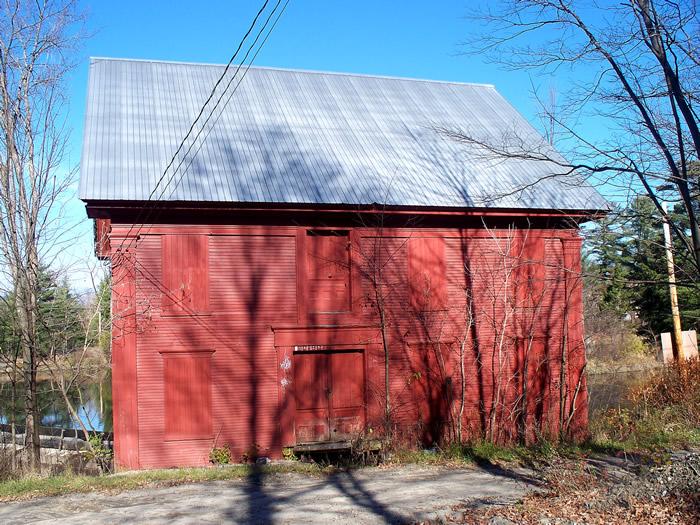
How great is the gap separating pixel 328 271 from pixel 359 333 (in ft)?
4.90

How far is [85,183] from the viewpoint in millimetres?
13172

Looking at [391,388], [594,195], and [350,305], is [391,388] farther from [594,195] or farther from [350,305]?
[594,195]

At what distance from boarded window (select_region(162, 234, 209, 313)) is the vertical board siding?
0.09 feet

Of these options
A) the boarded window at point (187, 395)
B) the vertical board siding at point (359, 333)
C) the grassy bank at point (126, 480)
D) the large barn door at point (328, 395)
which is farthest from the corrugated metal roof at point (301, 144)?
the grassy bank at point (126, 480)

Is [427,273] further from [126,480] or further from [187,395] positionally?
[126,480]

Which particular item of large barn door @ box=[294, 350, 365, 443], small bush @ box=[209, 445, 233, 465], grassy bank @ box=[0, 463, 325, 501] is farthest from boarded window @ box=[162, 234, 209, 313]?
grassy bank @ box=[0, 463, 325, 501]

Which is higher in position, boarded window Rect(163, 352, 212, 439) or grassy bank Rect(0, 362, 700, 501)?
boarded window Rect(163, 352, 212, 439)

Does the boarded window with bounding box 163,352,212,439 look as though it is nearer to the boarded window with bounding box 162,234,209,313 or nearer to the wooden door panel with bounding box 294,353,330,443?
the boarded window with bounding box 162,234,209,313

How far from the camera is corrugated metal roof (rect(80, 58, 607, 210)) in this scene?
14.1 metres

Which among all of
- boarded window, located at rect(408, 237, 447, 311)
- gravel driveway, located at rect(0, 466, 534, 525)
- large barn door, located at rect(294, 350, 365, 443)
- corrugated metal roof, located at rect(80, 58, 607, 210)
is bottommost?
gravel driveway, located at rect(0, 466, 534, 525)

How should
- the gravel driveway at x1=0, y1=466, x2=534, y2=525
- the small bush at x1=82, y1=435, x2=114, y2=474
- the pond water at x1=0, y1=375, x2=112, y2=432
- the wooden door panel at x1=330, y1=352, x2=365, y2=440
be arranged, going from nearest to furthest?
1. the gravel driveway at x1=0, y1=466, x2=534, y2=525
2. the small bush at x1=82, y1=435, x2=114, y2=474
3. the wooden door panel at x1=330, y1=352, x2=365, y2=440
4. the pond water at x1=0, y1=375, x2=112, y2=432

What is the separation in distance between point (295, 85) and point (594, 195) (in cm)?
857

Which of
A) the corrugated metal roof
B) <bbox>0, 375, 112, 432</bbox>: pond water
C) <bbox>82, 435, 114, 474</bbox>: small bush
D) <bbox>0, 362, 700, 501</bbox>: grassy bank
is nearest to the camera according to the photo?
<bbox>0, 362, 700, 501</bbox>: grassy bank

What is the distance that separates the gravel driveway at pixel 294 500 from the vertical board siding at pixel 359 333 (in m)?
2.97
